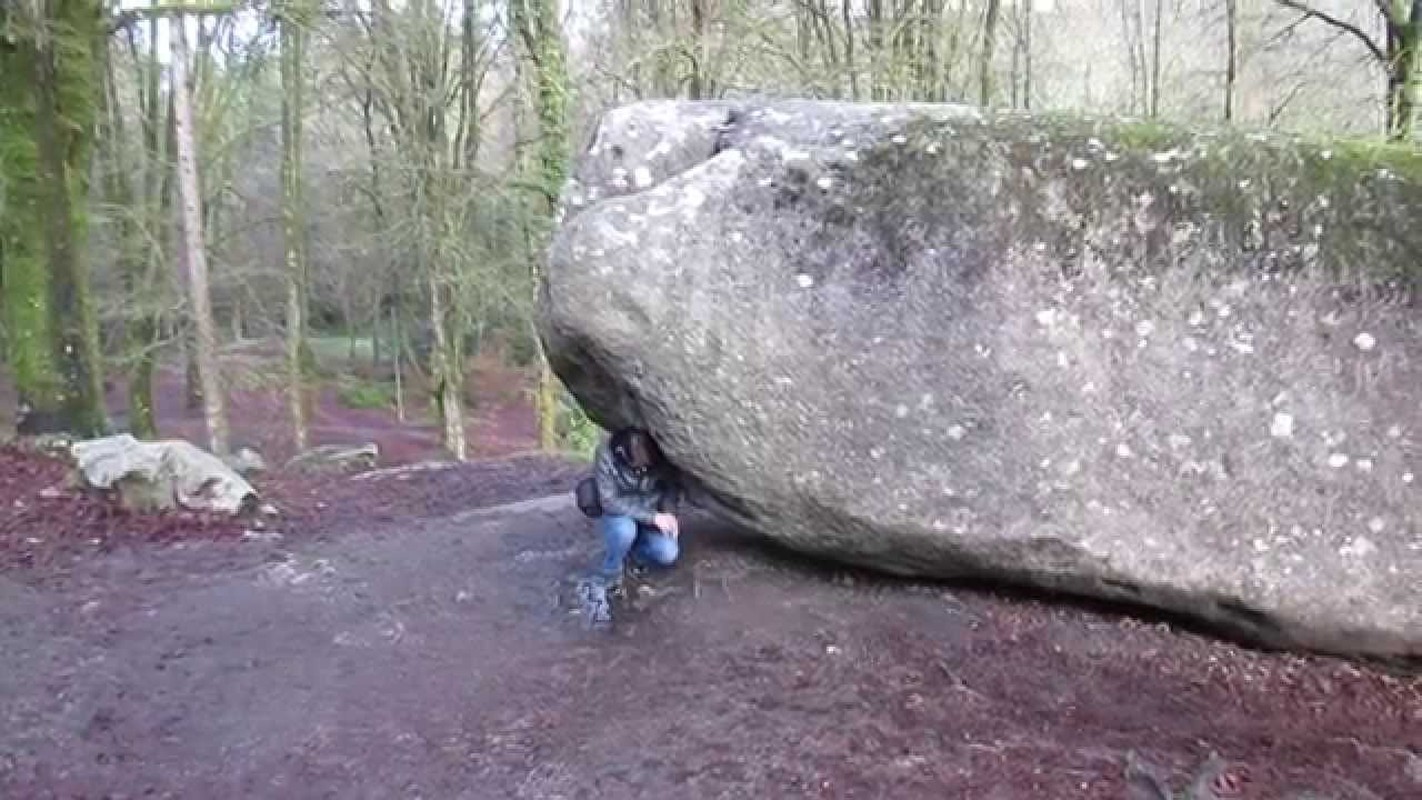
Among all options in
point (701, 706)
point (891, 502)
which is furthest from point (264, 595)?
point (891, 502)

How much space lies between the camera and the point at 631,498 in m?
6.16

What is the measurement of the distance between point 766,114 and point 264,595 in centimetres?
378

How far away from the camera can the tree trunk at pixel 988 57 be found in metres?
17.6

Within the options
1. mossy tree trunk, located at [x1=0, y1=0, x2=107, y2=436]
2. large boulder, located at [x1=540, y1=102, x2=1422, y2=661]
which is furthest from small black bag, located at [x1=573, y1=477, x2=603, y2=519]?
mossy tree trunk, located at [x1=0, y1=0, x2=107, y2=436]

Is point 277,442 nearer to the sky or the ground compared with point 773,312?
nearer to the ground

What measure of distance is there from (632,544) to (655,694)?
3.79ft

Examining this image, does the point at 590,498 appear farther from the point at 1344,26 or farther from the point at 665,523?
the point at 1344,26

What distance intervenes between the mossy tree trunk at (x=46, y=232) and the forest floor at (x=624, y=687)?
13.3 feet

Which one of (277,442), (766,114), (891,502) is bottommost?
(277,442)

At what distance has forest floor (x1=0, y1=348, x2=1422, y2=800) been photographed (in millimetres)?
4660

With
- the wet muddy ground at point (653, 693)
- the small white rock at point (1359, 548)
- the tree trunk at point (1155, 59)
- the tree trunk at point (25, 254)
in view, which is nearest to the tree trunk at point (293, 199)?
the tree trunk at point (25, 254)

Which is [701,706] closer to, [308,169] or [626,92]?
[626,92]

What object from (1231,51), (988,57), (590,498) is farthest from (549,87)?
(1231,51)

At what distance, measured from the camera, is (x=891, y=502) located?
19.1ft
